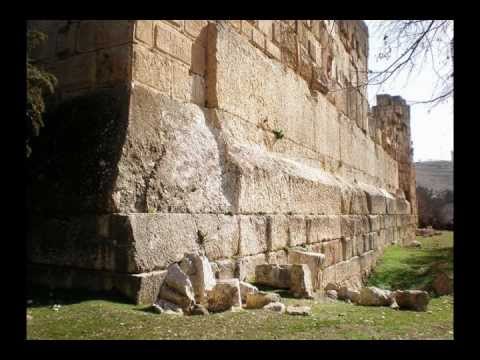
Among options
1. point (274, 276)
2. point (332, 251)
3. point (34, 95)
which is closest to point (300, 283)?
point (274, 276)

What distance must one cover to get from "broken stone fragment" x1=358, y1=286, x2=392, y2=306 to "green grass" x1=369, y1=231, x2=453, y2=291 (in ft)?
8.20

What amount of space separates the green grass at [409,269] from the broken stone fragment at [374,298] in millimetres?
2498

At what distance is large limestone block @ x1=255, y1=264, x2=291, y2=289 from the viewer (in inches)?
165

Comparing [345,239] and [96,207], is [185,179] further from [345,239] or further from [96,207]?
[345,239]

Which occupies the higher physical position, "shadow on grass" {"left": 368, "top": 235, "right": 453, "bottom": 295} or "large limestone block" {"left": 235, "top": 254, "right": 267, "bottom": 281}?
"large limestone block" {"left": 235, "top": 254, "right": 267, "bottom": 281}

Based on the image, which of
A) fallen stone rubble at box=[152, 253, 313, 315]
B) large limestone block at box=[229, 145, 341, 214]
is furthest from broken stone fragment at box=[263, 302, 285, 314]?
large limestone block at box=[229, 145, 341, 214]

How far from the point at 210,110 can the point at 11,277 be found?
2.43m

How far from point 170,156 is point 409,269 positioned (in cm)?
604

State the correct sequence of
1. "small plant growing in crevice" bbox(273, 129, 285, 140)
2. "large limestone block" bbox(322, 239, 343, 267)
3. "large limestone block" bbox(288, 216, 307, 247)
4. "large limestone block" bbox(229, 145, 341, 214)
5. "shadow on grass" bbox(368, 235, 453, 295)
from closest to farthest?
"large limestone block" bbox(229, 145, 341, 214)
"large limestone block" bbox(288, 216, 307, 247)
"small plant growing in crevice" bbox(273, 129, 285, 140)
"large limestone block" bbox(322, 239, 343, 267)
"shadow on grass" bbox(368, 235, 453, 295)

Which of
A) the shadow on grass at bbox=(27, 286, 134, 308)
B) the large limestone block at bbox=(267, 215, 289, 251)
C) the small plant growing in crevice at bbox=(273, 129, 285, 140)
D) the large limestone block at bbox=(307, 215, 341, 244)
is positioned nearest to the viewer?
the shadow on grass at bbox=(27, 286, 134, 308)

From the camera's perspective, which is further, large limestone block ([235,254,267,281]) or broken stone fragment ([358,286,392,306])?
broken stone fragment ([358,286,392,306])

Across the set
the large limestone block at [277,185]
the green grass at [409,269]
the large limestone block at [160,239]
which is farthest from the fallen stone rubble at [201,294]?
the green grass at [409,269]

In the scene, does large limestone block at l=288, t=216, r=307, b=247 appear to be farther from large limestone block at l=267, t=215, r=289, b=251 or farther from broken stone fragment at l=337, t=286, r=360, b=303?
broken stone fragment at l=337, t=286, r=360, b=303
